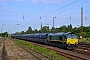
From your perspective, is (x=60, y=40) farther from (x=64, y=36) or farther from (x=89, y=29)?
(x=89, y=29)

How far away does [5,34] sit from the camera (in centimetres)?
18600

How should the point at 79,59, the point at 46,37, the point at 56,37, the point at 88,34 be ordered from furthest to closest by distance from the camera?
the point at 88,34, the point at 46,37, the point at 56,37, the point at 79,59

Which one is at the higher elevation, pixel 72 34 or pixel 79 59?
pixel 72 34

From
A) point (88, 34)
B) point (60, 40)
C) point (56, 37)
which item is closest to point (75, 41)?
point (60, 40)

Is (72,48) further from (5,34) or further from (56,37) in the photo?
(5,34)

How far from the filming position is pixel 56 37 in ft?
125

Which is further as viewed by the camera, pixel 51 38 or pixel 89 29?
pixel 89 29

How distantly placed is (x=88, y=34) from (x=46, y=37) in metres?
31.8

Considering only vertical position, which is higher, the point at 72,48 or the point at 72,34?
the point at 72,34

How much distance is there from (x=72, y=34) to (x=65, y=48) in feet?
8.75

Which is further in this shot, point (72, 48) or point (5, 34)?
point (5, 34)

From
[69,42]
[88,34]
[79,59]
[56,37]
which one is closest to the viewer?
[79,59]

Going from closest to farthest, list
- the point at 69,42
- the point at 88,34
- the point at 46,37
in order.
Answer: the point at 69,42 → the point at 46,37 → the point at 88,34

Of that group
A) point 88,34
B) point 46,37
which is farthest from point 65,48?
point 88,34
